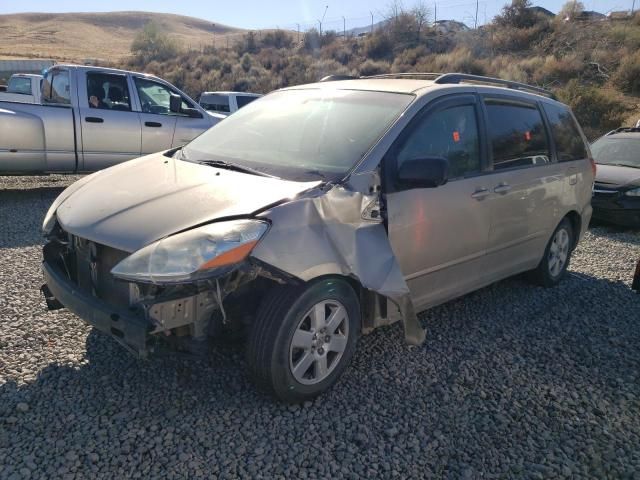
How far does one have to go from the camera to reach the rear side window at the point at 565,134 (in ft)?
17.1

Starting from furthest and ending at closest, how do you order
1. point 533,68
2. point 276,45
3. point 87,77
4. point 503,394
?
point 276,45, point 533,68, point 87,77, point 503,394

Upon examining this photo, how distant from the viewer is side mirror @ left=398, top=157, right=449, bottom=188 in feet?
10.9

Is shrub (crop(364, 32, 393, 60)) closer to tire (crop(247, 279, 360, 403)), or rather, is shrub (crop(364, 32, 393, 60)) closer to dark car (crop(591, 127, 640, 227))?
dark car (crop(591, 127, 640, 227))

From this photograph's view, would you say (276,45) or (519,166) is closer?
(519,166)

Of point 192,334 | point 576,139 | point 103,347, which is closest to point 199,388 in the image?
point 192,334

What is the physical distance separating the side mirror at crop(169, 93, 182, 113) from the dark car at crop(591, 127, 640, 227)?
6701 millimetres

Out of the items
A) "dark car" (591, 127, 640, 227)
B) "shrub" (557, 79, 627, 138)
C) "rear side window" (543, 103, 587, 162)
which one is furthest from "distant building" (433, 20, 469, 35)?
"rear side window" (543, 103, 587, 162)

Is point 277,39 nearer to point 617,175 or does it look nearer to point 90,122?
point 90,122

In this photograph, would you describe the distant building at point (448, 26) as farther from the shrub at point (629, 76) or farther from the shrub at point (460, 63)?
the shrub at point (629, 76)

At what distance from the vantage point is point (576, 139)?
5535 millimetres

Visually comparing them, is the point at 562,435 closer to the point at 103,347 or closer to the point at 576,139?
the point at 103,347

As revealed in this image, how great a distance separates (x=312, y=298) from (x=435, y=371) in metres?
1.19

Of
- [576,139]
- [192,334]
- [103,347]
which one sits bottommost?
[103,347]

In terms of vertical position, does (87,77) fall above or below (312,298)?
above
